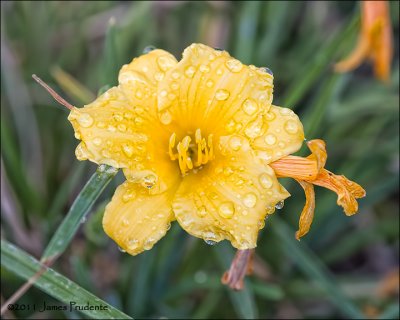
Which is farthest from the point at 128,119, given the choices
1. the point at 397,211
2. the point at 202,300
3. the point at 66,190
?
the point at 397,211

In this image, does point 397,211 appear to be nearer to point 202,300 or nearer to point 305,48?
point 305,48

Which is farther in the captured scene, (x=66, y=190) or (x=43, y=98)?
(x=43, y=98)

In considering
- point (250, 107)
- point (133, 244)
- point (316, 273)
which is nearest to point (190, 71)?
point (250, 107)

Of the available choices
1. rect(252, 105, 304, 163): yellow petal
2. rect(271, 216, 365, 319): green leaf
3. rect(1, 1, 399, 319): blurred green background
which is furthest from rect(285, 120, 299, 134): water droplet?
rect(271, 216, 365, 319): green leaf

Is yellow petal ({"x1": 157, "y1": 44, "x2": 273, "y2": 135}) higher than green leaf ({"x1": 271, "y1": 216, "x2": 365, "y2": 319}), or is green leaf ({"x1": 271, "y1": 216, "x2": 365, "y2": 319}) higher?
yellow petal ({"x1": 157, "y1": 44, "x2": 273, "y2": 135})

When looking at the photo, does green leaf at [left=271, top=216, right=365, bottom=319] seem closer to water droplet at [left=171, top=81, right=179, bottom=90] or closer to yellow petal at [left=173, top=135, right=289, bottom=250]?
yellow petal at [left=173, top=135, right=289, bottom=250]

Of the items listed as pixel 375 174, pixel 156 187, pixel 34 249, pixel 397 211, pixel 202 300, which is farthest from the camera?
pixel 397 211
